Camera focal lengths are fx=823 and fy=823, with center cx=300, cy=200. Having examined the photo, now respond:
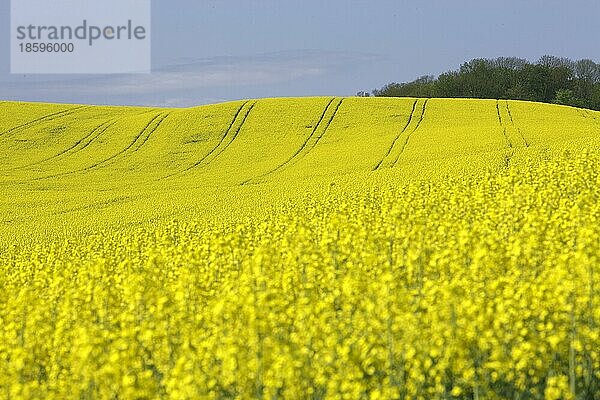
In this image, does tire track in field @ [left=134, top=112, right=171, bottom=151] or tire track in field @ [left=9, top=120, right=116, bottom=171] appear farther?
tire track in field @ [left=134, top=112, right=171, bottom=151]

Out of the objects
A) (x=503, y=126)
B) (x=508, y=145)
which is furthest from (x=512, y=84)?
(x=508, y=145)

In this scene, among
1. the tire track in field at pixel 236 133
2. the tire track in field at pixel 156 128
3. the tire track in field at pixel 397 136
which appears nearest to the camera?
the tire track in field at pixel 397 136

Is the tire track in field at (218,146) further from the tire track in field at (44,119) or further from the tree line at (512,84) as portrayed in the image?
the tree line at (512,84)

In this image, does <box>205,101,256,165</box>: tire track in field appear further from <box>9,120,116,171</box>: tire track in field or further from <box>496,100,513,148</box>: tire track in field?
<box>496,100,513,148</box>: tire track in field

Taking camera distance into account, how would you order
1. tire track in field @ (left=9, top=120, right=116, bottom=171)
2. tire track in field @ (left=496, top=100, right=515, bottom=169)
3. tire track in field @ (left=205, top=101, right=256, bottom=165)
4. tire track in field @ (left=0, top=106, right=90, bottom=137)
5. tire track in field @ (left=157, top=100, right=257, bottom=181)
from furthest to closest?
tire track in field @ (left=0, top=106, right=90, bottom=137)
tire track in field @ (left=9, top=120, right=116, bottom=171)
tire track in field @ (left=205, top=101, right=256, bottom=165)
tire track in field @ (left=157, top=100, right=257, bottom=181)
tire track in field @ (left=496, top=100, right=515, bottom=169)

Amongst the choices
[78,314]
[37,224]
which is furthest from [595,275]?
[37,224]

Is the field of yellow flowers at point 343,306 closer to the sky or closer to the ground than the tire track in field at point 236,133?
closer to the ground

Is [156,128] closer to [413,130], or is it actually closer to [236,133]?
[236,133]

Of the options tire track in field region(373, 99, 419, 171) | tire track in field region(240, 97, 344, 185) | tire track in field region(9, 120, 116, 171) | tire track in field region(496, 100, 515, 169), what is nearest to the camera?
tire track in field region(496, 100, 515, 169)

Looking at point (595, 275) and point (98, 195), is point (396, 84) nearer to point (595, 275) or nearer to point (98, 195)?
point (98, 195)

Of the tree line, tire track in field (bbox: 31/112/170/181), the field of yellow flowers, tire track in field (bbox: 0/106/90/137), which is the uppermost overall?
the tree line

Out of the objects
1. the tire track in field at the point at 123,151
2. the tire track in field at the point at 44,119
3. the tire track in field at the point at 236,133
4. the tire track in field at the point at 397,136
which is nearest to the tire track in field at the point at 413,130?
the tire track in field at the point at 397,136

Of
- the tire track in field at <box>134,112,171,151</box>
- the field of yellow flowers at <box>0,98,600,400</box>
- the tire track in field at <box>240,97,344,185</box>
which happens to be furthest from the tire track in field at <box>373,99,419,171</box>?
the field of yellow flowers at <box>0,98,600,400</box>

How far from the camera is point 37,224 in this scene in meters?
22.3
